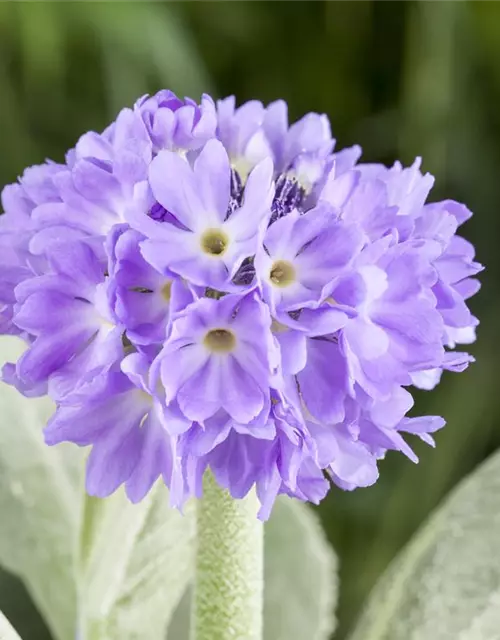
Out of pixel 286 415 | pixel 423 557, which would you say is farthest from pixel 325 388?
pixel 423 557

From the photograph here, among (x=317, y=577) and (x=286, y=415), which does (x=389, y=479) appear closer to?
(x=317, y=577)

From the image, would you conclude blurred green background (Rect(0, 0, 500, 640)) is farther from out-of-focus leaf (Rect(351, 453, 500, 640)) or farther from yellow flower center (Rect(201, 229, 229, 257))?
yellow flower center (Rect(201, 229, 229, 257))

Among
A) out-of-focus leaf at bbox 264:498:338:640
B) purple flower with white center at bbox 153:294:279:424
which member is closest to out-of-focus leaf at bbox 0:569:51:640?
out-of-focus leaf at bbox 264:498:338:640

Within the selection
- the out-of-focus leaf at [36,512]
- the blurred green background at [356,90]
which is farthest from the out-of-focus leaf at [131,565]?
the blurred green background at [356,90]

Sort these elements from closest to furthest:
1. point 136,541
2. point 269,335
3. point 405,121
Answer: point 269,335 → point 136,541 → point 405,121

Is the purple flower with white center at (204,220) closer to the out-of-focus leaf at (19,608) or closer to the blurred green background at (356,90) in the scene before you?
the out-of-focus leaf at (19,608)

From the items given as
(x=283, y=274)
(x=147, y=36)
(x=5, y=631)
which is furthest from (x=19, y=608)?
(x=147, y=36)

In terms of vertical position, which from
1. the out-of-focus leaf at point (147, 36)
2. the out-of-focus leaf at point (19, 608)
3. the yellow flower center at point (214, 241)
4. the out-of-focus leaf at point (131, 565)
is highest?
the out-of-focus leaf at point (147, 36)
